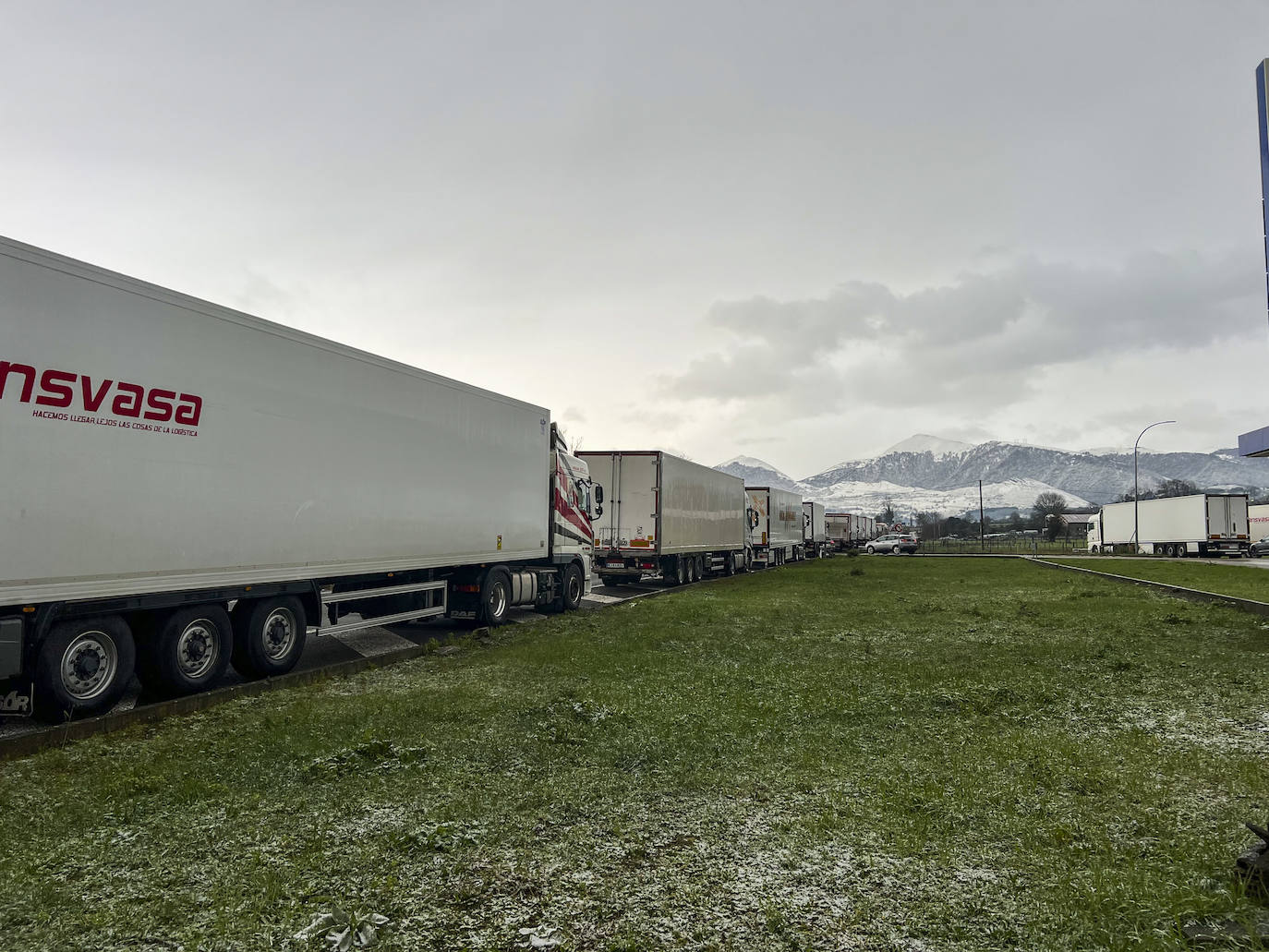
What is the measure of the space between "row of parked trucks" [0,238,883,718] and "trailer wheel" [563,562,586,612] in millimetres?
3020

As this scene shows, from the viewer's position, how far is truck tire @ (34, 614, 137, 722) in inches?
273

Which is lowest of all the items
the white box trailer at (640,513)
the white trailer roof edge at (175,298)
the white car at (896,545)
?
the white car at (896,545)

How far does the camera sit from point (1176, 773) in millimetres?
5445

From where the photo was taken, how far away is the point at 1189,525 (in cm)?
5294

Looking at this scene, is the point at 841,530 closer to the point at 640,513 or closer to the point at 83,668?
the point at 640,513

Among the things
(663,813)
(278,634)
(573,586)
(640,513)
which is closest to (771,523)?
(640,513)

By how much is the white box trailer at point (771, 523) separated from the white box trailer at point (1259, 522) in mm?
53584

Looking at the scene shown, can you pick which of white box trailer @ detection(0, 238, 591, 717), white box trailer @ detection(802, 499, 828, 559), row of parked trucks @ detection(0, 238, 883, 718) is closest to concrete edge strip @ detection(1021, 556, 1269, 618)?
row of parked trucks @ detection(0, 238, 883, 718)

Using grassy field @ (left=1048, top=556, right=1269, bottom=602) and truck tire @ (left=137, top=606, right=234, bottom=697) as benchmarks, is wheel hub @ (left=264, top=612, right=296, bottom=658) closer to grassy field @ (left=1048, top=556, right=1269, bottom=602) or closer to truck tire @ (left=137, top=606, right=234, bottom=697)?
truck tire @ (left=137, top=606, right=234, bottom=697)

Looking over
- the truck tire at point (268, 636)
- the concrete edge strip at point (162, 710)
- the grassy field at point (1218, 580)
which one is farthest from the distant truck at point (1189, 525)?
the truck tire at point (268, 636)

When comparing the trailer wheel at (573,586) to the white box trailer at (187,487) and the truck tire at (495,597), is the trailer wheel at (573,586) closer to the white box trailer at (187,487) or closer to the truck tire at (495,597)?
the truck tire at (495,597)

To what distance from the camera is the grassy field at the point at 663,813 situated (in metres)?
3.50

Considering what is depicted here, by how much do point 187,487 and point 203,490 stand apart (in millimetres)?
198

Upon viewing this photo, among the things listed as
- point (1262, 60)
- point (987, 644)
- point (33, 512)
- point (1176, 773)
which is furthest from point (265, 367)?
point (1262, 60)
